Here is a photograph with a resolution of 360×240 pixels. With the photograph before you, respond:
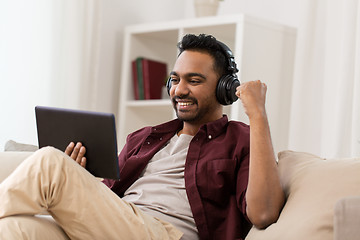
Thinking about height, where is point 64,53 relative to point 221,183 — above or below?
above

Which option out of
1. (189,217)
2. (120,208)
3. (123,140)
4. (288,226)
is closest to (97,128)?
(120,208)

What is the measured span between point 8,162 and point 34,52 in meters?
1.16

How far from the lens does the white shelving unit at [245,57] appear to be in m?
3.02

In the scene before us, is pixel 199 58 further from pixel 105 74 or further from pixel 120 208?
Result: pixel 105 74

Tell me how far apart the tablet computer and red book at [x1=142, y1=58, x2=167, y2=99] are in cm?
171

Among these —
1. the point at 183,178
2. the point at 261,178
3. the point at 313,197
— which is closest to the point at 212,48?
the point at 183,178

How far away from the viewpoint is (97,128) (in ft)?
5.53

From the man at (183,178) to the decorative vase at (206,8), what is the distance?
4.43 feet

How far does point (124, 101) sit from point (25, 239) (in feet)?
7.18

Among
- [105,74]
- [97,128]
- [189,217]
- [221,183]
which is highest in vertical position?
[105,74]

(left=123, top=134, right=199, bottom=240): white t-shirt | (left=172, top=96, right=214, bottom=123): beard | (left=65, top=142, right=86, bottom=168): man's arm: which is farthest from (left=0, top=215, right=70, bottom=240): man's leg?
(left=172, top=96, right=214, bottom=123): beard

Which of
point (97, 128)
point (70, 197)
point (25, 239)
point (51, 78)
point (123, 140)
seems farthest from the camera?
point (123, 140)

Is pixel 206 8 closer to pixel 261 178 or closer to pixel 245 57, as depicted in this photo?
pixel 245 57

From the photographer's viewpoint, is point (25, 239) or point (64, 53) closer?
point (25, 239)
